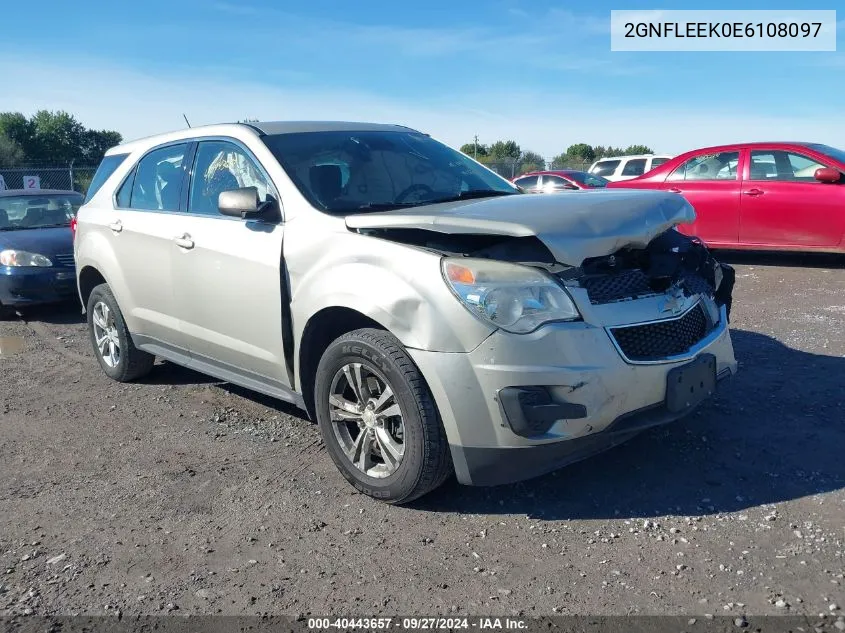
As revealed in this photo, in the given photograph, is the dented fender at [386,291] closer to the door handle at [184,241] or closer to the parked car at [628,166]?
the door handle at [184,241]

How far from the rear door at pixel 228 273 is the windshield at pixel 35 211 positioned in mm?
5730

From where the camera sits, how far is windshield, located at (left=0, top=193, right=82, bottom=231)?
9359 millimetres

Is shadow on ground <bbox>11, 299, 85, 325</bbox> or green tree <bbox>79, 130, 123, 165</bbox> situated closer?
shadow on ground <bbox>11, 299, 85, 325</bbox>

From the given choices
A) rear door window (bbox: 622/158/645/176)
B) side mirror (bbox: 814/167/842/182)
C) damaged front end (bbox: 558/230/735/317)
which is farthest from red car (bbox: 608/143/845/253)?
rear door window (bbox: 622/158/645/176)

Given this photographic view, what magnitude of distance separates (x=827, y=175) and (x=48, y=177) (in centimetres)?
2263

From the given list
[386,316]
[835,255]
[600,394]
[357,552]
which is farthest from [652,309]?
[835,255]

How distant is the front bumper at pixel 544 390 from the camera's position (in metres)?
3.07

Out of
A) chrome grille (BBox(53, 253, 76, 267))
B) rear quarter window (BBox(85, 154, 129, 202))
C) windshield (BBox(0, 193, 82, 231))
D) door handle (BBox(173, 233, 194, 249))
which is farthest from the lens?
windshield (BBox(0, 193, 82, 231))

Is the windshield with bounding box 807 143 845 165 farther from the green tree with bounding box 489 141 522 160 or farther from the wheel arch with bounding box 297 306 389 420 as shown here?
the green tree with bounding box 489 141 522 160

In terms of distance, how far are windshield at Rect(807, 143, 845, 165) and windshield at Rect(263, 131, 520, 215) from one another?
6.10 metres

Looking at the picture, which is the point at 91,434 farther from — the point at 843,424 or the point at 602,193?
the point at 843,424

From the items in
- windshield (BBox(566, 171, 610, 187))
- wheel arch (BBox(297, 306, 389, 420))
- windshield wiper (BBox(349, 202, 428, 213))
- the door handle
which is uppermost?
windshield (BBox(566, 171, 610, 187))

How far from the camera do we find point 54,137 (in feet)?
180

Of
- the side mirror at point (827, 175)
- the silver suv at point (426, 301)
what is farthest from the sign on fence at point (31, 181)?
the side mirror at point (827, 175)
